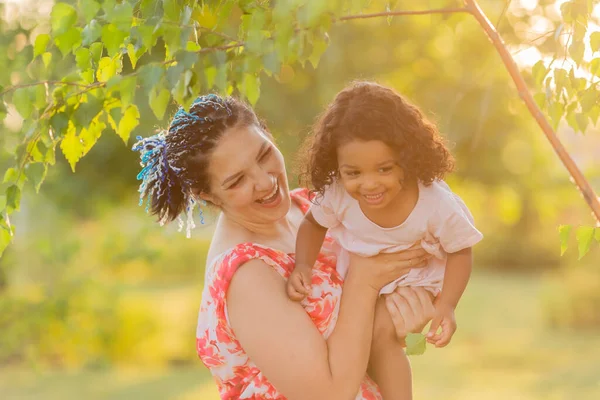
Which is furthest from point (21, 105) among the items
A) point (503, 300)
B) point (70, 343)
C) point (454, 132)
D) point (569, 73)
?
point (503, 300)

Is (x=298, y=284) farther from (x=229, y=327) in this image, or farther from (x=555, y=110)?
(x=555, y=110)

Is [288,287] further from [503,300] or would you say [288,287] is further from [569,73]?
[503,300]

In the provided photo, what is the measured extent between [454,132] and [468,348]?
8.31m

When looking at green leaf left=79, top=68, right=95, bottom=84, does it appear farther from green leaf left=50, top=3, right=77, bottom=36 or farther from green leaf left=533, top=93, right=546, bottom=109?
green leaf left=533, top=93, right=546, bottom=109

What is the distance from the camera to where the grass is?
32.9 feet

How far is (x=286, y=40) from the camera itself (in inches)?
60.0

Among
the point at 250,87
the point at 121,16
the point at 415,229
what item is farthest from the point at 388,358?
the point at 121,16

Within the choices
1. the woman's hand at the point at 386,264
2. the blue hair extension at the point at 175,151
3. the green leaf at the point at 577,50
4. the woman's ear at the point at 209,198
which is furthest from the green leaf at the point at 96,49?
the green leaf at the point at 577,50

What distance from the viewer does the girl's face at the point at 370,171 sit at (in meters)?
2.00

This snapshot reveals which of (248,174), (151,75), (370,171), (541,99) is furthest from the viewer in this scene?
(541,99)

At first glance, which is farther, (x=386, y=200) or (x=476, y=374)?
(x=476, y=374)

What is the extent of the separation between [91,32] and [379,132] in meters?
0.73

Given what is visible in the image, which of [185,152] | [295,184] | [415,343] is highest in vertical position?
[295,184]

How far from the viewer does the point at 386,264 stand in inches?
85.9
